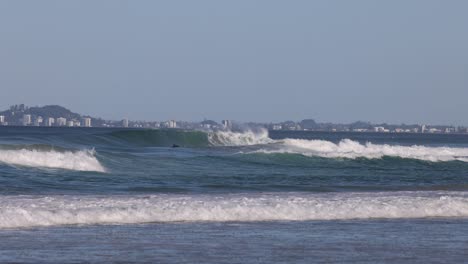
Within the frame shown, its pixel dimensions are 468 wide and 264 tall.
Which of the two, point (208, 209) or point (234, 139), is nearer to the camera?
point (208, 209)

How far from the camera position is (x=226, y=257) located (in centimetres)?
1230

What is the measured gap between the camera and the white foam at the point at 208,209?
16.0 metres

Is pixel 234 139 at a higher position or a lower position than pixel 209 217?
higher

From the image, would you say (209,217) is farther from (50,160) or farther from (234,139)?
(234,139)

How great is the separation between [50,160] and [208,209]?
1543 cm

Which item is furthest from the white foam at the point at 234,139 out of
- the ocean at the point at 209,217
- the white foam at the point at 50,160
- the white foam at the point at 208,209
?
the white foam at the point at 208,209

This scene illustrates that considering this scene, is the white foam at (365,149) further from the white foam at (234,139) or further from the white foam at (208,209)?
the white foam at (208,209)

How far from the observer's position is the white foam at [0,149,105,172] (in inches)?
1225

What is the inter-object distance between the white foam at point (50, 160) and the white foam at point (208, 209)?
39.8 feet

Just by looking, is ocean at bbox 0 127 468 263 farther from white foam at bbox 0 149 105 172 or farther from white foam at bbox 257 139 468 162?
white foam at bbox 257 139 468 162

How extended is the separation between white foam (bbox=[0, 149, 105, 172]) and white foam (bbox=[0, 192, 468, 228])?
39.8 feet

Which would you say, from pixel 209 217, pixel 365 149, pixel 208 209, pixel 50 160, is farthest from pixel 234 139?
pixel 209 217

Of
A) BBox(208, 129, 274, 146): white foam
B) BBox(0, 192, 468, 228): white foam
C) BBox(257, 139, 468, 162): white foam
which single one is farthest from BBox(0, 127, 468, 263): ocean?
BBox(208, 129, 274, 146): white foam

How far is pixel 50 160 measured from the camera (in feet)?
104
